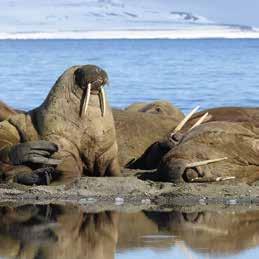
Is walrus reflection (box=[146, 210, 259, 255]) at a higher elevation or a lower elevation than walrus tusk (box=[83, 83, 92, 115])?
lower

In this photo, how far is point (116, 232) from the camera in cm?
766

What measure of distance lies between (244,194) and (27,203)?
5.46ft

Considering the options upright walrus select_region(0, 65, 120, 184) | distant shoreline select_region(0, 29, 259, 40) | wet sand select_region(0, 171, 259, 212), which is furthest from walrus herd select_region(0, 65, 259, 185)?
distant shoreline select_region(0, 29, 259, 40)

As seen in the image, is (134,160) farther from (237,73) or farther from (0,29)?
(0,29)

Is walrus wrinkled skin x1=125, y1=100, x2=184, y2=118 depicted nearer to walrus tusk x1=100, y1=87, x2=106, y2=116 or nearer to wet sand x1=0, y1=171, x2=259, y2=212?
walrus tusk x1=100, y1=87, x2=106, y2=116

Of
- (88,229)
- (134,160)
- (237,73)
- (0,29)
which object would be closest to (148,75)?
(237,73)

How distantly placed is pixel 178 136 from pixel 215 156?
80 centimetres

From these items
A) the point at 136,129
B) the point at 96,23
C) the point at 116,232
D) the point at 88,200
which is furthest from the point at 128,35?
the point at 116,232

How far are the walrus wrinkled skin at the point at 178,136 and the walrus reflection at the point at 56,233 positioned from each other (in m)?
1.76

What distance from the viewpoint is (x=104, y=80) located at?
9.79 metres

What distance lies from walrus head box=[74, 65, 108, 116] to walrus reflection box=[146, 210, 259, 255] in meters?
1.62

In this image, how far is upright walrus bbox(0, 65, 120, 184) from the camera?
9.76 metres

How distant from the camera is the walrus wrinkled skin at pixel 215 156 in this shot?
31.0 feet

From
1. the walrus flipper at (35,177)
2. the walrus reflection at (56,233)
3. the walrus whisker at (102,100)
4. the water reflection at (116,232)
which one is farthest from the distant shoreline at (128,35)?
the water reflection at (116,232)
